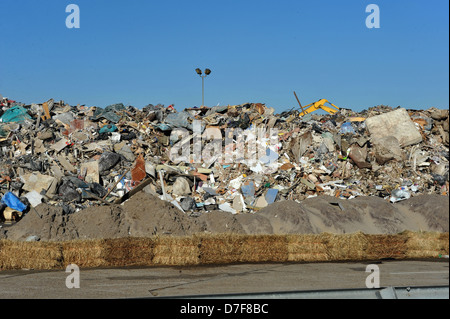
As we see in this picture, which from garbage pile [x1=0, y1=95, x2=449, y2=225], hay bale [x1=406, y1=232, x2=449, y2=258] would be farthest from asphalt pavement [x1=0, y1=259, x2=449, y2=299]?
garbage pile [x1=0, y1=95, x2=449, y2=225]

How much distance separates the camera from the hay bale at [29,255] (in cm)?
1193

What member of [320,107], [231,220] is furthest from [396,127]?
[231,220]

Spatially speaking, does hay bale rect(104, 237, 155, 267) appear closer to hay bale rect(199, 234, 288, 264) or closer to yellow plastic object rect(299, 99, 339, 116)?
hay bale rect(199, 234, 288, 264)

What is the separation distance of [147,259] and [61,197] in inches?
291

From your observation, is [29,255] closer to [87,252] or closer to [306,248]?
[87,252]

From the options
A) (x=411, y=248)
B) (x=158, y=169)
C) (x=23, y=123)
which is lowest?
(x=411, y=248)

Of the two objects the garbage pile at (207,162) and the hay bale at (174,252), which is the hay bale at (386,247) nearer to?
the hay bale at (174,252)

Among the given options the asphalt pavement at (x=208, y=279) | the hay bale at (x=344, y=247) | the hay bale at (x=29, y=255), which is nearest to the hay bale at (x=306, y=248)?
the hay bale at (x=344, y=247)

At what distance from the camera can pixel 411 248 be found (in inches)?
544

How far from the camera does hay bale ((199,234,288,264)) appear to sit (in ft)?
42.5

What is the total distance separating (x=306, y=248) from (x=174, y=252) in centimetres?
379

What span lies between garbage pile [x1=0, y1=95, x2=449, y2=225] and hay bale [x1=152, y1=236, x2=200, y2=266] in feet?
17.5
